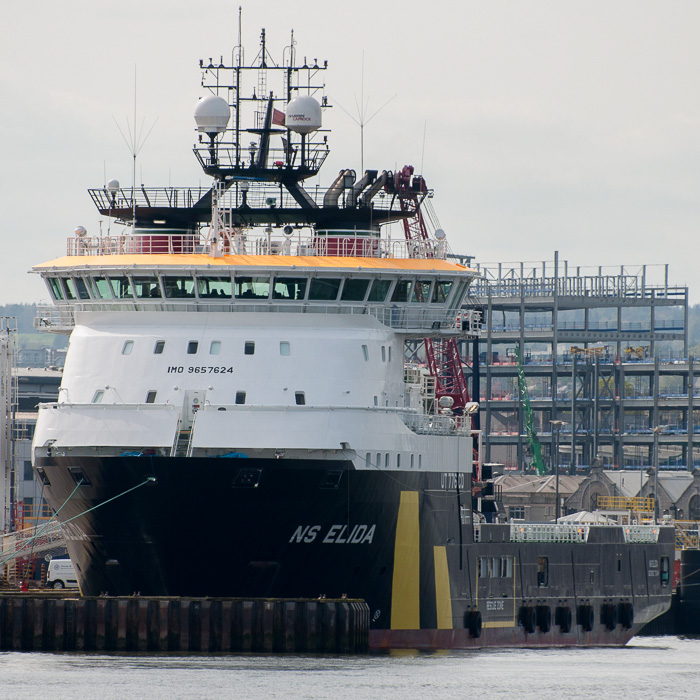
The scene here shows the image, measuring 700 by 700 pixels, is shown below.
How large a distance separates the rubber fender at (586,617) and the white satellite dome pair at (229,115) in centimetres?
1981

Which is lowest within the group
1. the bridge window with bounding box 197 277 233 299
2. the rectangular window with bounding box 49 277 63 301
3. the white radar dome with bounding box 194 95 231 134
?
the bridge window with bounding box 197 277 233 299

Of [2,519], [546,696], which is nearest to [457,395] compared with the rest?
[2,519]

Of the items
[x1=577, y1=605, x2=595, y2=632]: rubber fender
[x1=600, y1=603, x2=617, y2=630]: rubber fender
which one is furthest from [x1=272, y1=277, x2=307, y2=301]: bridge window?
[x1=600, y1=603, x2=617, y2=630]: rubber fender

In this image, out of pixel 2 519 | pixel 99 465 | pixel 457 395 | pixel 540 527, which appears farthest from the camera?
pixel 457 395

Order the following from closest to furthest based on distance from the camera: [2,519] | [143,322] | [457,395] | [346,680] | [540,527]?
1. [346,680]
2. [143,322]
3. [540,527]
4. [2,519]
5. [457,395]

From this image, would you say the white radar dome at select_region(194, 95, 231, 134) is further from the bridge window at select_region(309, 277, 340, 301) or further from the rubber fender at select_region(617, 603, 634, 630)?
the rubber fender at select_region(617, 603, 634, 630)

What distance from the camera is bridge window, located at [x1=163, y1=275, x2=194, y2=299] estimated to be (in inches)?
2025

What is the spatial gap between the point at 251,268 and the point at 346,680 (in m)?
12.3

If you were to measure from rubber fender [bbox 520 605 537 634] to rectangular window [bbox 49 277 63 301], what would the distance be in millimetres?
18637

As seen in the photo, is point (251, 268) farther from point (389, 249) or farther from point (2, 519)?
point (2, 519)

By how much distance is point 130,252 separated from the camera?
53812mm

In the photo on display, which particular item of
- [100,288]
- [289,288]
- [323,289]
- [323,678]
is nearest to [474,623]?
[323,289]

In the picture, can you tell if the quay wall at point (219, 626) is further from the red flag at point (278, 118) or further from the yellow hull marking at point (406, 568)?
the red flag at point (278, 118)

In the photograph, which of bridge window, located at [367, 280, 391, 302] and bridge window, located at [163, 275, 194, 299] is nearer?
bridge window, located at [163, 275, 194, 299]
